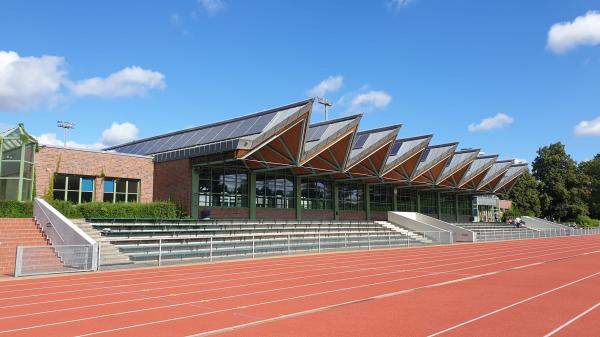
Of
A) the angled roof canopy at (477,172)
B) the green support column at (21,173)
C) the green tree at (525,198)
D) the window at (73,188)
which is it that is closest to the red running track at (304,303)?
the green support column at (21,173)

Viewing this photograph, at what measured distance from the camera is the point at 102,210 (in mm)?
25062

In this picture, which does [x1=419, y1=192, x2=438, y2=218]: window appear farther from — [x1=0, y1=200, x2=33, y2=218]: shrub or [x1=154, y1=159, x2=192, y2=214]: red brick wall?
[x1=0, y1=200, x2=33, y2=218]: shrub

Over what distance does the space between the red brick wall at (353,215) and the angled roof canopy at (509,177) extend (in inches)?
994

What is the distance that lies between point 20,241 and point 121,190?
10851 mm

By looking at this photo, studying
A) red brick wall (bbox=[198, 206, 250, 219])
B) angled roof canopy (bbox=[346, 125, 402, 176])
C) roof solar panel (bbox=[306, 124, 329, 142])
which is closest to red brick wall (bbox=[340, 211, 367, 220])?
angled roof canopy (bbox=[346, 125, 402, 176])

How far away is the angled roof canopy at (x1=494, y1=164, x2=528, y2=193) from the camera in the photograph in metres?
61.3

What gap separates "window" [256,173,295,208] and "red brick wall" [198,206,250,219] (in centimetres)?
146

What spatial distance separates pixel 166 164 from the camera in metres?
31.4

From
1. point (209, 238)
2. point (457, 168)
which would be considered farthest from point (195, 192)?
point (457, 168)

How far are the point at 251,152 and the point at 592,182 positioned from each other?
86602 millimetres

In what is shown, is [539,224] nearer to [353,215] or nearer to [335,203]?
[353,215]

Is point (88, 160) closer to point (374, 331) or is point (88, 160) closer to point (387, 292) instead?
point (387, 292)

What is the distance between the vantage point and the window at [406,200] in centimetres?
4922

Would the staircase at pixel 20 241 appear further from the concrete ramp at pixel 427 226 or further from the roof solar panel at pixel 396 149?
the roof solar panel at pixel 396 149
